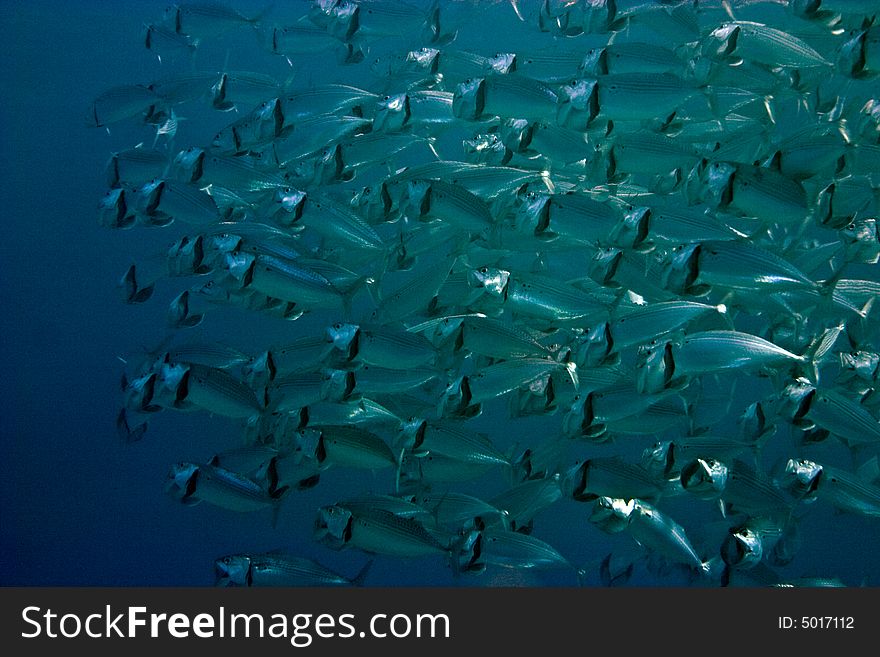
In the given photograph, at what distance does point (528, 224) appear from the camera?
109 inches

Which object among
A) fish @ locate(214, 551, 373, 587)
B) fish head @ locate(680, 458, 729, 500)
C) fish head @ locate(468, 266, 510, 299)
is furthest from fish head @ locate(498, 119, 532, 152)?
fish @ locate(214, 551, 373, 587)

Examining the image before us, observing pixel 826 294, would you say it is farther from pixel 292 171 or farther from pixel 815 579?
Result: pixel 292 171

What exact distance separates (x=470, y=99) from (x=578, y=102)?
0.44m

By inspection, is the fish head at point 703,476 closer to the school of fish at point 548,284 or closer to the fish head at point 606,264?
the school of fish at point 548,284

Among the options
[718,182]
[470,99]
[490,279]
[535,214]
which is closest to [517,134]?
[470,99]

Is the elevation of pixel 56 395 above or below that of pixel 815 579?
below

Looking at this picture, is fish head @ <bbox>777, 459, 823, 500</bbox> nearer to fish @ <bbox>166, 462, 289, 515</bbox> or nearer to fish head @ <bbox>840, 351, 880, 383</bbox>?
fish head @ <bbox>840, 351, 880, 383</bbox>

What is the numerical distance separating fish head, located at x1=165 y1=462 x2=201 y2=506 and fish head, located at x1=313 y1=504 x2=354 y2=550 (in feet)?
1.97

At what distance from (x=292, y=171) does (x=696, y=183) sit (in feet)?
7.01

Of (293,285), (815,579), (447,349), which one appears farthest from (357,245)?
(815,579)

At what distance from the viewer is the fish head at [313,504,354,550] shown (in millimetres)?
2773

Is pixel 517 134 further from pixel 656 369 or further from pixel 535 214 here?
pixel 656 369

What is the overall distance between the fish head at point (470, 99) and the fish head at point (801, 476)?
1882 millimetres

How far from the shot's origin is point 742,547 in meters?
2.61
